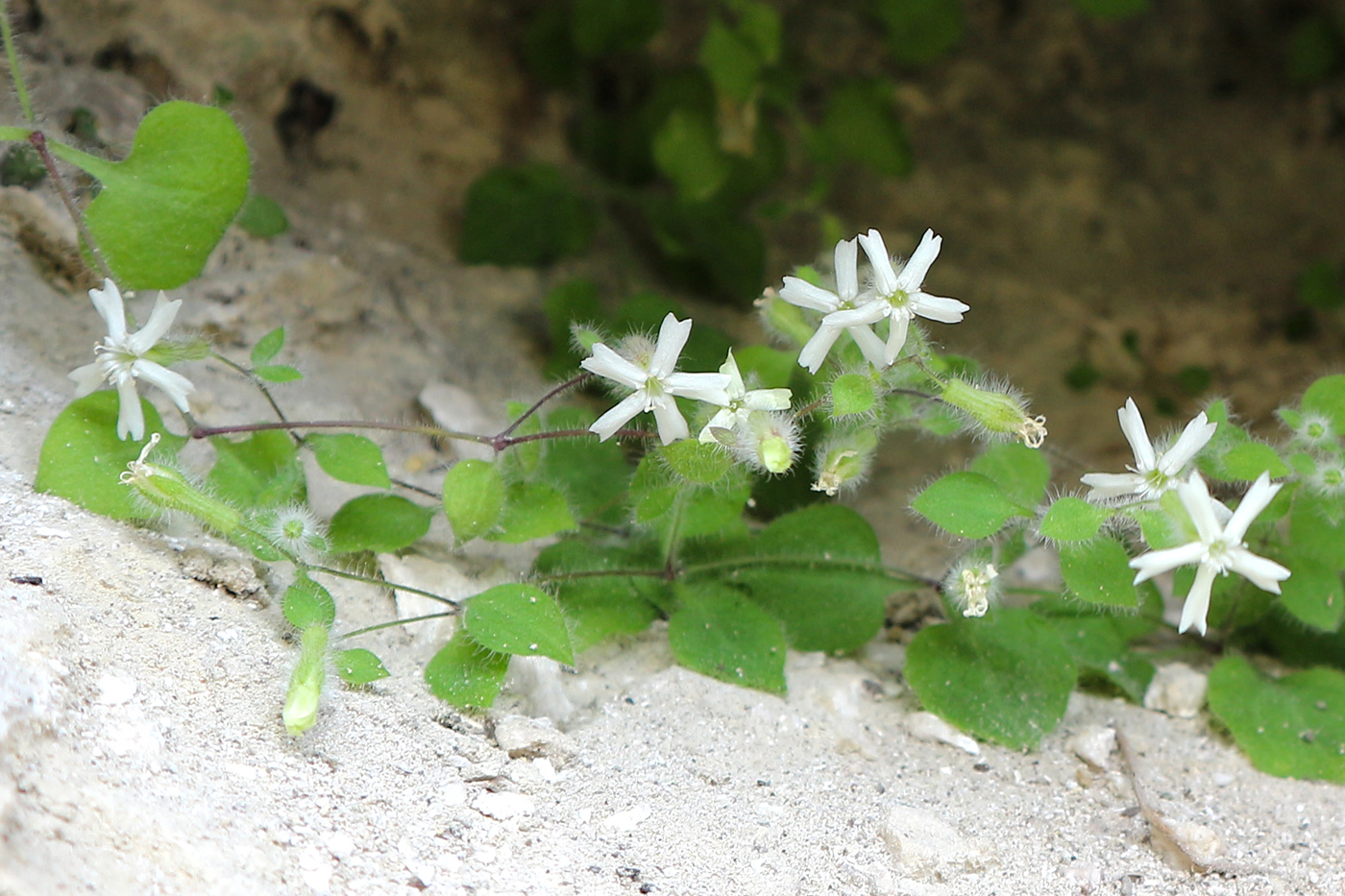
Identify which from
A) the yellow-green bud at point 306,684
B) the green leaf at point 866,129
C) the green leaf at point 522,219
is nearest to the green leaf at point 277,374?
the yellow-green bud at point 306,684

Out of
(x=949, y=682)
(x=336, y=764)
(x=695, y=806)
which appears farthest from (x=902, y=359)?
(x=336, y=764)

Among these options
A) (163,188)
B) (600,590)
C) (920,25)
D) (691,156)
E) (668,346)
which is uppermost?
(920,25)

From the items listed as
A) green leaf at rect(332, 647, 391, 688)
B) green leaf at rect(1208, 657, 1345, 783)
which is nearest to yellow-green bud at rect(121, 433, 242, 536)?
green leaf at rect(332, 647, 391, 688)

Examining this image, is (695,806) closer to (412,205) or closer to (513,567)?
(513,567)

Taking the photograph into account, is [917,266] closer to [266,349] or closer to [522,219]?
[266,349]

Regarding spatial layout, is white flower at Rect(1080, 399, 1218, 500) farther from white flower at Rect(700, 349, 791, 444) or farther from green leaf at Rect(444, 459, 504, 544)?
green leaf at Rect(444, 459, 504, 544)

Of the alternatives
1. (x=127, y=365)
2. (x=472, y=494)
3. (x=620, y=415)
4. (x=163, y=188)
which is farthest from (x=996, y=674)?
(x=163, y=188)

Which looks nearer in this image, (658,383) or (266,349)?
(658,383)
